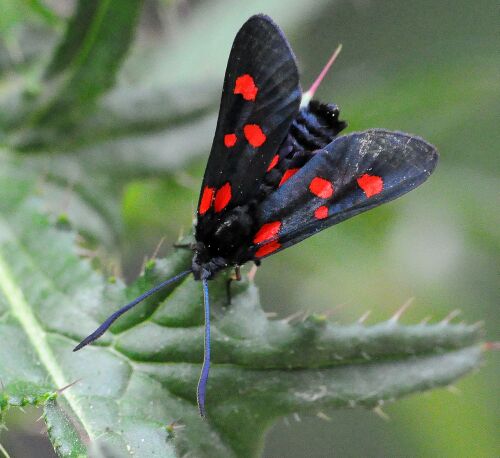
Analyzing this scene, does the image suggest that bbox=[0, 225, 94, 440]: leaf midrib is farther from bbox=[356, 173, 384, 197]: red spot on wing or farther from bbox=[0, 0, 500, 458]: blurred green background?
bbox=[356, 173, 384, 197]: red spot on wing

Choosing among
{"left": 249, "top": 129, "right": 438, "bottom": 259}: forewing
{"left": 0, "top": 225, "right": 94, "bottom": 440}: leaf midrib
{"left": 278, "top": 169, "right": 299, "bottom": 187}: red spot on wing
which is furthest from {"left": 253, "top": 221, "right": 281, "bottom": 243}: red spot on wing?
{"left": 0, "top": 225, "right": 94, "bottom": 440}: leaf midrib

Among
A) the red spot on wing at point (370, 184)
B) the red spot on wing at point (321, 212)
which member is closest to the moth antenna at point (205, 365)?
the red spot on wing at point (321, 212)

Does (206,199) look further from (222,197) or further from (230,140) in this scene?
(230,140)

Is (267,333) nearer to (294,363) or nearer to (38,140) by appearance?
(294,363)

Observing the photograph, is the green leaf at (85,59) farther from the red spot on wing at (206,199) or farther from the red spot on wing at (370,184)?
the red spot on wing at (370,184)

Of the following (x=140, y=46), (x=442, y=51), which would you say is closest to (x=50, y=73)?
(x=140, y=46)
